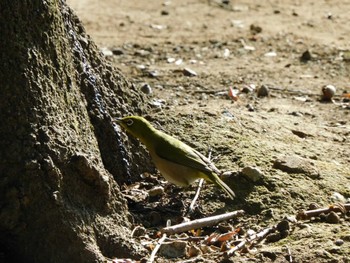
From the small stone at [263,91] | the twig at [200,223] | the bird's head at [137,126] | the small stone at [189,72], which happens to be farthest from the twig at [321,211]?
the small stone at [189,72]

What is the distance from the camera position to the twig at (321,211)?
209 inches

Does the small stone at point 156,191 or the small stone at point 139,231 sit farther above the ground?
the small stone at point 139,231

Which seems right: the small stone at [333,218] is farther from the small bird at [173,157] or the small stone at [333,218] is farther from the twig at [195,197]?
the twig at [195,197]

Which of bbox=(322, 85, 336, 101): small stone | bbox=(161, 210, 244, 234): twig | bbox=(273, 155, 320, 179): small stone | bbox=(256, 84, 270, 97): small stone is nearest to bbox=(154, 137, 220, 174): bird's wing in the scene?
bbox=(161, 210, 244, 234): twig

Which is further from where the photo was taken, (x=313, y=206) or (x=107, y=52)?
(x=107, y=52)

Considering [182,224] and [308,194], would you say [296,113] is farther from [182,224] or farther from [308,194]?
[182,224]

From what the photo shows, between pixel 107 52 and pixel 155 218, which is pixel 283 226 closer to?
pixel 155 218

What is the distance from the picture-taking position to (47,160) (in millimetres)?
4641

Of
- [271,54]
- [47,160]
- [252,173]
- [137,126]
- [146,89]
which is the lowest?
[271,54]

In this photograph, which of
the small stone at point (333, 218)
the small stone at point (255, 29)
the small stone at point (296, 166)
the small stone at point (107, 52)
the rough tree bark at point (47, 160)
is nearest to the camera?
the rough tree bark at point (47, 160)

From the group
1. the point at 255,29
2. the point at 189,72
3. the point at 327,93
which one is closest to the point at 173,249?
the point at 327,93

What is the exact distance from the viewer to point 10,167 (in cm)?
460

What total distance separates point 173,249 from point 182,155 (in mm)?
882

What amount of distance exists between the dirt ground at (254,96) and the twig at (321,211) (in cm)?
4
